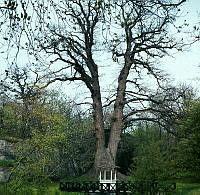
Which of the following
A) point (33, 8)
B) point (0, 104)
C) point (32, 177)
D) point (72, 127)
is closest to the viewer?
point (33, 8)

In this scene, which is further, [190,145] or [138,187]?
[190,145]

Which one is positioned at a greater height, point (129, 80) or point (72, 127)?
point (129, 80)

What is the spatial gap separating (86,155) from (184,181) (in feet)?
25.0

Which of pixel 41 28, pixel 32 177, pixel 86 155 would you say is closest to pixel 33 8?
pixel 41 28

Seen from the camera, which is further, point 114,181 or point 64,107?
point 64,107

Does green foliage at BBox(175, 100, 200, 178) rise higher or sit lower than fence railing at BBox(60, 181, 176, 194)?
higher

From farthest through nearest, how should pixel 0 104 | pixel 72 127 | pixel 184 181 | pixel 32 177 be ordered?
pixel 0 104 < pixel 184 181 < pixel 72 127 < pixel 32 177

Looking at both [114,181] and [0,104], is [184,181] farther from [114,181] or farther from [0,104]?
[0,104]

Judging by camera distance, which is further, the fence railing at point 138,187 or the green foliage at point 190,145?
the green foliage at point 190,145

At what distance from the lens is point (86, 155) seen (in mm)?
23062

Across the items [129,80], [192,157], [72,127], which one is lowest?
[192,157]

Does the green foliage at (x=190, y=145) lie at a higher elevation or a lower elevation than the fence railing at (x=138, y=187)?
higher

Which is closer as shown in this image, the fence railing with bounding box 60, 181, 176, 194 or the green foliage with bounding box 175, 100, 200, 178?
the fence railing with bounding box 60, 181, 176, 194

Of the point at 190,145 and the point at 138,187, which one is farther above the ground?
the point at 190,145
